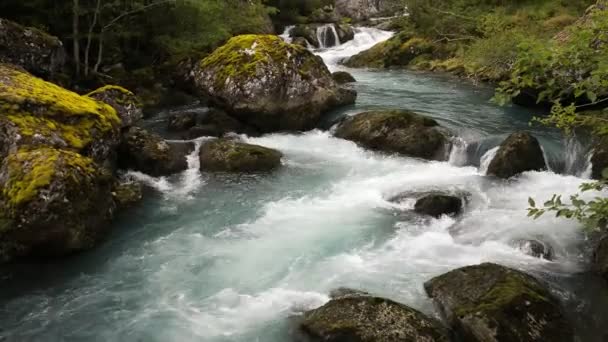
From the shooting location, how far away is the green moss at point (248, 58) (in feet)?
54.7

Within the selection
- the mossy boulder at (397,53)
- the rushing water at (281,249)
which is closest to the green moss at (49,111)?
the rushing water at (281,249)

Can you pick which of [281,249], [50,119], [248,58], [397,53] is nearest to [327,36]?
[397,53]

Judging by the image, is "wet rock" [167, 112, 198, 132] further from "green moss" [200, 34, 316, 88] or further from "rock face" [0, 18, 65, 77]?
"rock face" [0, 18, 65, 77]

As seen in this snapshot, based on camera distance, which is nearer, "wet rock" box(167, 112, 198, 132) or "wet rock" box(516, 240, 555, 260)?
"wet rock" box(516, 240, 555, 260)

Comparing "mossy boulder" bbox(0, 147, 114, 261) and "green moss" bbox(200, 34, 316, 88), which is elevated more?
"green moss" bbox(200, 34, 316, 88)

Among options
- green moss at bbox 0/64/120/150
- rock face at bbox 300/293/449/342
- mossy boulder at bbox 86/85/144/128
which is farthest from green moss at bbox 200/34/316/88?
rock face at bbox 300/293/449/342

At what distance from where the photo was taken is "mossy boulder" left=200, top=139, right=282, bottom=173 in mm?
13852

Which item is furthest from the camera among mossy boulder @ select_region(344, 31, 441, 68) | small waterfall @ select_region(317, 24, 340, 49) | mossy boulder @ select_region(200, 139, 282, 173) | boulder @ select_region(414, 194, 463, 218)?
small waterfall @ select_region(317, 24, 340, 49)

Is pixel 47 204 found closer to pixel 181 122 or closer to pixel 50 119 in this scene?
pixel 50 119

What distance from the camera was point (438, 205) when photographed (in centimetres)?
1117

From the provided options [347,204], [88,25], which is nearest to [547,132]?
[347,204]

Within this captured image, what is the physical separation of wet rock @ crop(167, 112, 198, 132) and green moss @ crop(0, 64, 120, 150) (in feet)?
12.3

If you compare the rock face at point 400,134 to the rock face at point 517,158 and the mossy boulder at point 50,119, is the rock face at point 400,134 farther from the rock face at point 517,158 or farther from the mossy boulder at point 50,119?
the mossy boulder at point 50,119

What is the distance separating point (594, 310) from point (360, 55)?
84.3 feet
